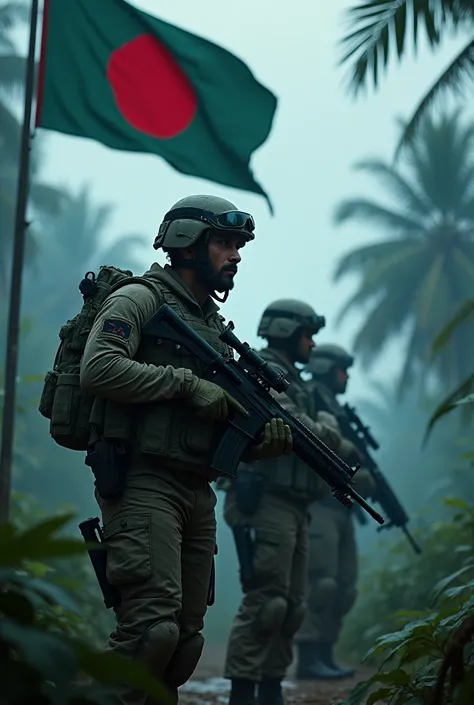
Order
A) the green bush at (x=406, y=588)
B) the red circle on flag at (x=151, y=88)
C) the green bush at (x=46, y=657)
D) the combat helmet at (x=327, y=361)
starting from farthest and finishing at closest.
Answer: the green bush at (x=406, y=588) → the combat helmet at (x=327, y=361) → the red circle on flag at (x=151, y=88) → the green bush at (x=46, y=657)

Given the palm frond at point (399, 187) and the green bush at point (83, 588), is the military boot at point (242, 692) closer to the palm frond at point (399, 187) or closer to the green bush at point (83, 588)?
the green bush at point (83, 588)

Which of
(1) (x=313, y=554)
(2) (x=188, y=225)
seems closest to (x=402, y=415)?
(1) (x=313, y=554)

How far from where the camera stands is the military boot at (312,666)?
789 centimetres

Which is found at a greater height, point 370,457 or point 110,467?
Result: point 370,457

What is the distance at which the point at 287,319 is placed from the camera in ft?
21.7

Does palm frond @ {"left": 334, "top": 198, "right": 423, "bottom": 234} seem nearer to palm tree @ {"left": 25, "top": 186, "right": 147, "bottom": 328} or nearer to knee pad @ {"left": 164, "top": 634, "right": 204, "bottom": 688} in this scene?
palm tree @ {"left": 25, "top": 186, "right": 147, "bottom": 328}

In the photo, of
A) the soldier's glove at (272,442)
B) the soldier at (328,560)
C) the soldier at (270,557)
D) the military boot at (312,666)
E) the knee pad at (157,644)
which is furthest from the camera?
the soldier at (328,560)

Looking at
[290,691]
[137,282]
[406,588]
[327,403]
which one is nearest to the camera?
[137,282]

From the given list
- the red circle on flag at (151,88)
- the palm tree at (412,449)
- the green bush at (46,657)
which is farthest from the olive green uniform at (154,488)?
the palm tree at (412,449)

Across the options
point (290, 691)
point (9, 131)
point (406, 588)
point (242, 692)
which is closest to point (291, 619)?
point (242, 692)

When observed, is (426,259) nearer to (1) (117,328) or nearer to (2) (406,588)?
(2) (406,588)

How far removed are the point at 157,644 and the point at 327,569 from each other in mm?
4573

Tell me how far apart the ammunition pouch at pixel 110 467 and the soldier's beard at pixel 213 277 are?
757 millimetres

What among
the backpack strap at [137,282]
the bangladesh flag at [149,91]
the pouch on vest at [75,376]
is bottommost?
the pouch on vest at [75,376]
